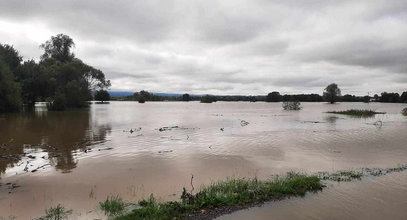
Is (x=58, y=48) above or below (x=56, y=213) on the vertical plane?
above

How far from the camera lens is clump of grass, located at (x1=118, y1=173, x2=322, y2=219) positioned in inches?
313

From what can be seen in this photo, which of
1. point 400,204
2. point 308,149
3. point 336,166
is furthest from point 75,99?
point 400,204

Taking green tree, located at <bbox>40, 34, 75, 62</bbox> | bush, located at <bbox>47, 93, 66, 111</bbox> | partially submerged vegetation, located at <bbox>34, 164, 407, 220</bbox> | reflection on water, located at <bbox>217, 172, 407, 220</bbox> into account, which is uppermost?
green tree, located at <bbox>40, 34, 75, 62</bbox>

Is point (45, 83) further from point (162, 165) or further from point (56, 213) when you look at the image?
point (56, 213)

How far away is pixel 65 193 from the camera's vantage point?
34.6 ft

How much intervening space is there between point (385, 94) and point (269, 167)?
561 ft

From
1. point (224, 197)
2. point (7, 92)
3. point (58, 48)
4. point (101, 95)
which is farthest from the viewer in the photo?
point (101, 95)

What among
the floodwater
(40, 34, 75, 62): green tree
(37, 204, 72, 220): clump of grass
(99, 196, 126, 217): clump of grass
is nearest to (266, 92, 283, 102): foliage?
(40, 34, 75, 62): green tree

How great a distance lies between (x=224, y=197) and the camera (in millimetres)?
8953

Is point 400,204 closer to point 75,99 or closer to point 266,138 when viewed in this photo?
point 266,138

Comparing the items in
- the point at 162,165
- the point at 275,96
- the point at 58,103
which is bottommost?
the point at 162,165

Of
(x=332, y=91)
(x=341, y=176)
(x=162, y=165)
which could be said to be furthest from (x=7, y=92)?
(x=332, y=91)

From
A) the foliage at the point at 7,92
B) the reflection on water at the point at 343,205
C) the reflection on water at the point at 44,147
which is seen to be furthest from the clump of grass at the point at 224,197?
the foliage at the point at 7,92

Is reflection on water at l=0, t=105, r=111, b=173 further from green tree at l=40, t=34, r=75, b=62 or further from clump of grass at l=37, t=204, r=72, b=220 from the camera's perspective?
green tree at l=40, t=34, r=75, b=62
